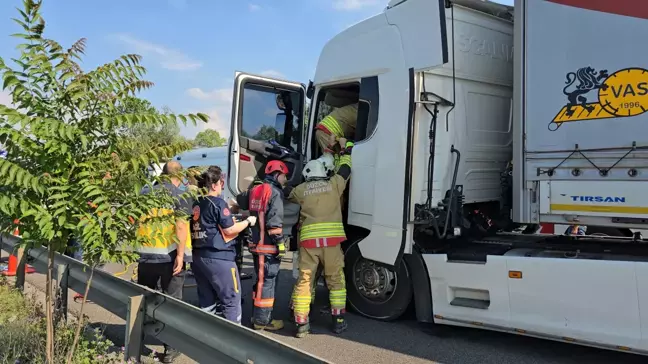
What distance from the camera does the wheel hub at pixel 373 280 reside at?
5016 millimetres

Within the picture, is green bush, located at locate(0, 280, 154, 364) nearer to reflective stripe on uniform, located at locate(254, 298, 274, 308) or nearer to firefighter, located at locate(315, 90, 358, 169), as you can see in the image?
reflective stripe on uniform, located at locate(254, 298, 274, 308)

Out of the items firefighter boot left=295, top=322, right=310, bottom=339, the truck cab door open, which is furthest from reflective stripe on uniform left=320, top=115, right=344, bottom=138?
firefighter boot left=295, top=322, right=310, bottom=339

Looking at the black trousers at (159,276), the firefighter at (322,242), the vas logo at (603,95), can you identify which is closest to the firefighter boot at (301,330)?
the firefighter at (322,242)

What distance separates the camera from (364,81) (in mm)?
4922

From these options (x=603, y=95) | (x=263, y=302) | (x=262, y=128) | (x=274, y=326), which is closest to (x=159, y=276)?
(x=263, y=302)

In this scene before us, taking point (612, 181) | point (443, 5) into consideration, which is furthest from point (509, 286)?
point (443, 5)

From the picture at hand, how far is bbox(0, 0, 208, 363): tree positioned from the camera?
8.41ft

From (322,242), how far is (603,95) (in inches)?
104

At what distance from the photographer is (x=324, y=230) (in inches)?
191

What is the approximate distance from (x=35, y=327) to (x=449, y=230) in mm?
3527

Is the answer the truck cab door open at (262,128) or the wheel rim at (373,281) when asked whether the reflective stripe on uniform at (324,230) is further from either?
the truck cab door open at (262,128)

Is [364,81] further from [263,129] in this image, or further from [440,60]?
[263,129]

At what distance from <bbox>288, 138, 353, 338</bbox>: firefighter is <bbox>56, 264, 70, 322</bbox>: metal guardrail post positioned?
1973 mm

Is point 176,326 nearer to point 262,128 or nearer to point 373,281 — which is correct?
point 373,281
